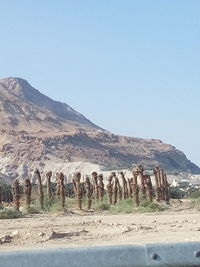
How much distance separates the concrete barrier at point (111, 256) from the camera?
2967 millimetres

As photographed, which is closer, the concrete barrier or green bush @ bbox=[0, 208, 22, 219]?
the concrete barrier

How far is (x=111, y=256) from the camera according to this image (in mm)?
3160

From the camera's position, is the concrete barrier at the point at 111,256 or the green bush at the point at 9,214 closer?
the concrete barrier at the point at 111,256

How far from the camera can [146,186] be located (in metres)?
45.6

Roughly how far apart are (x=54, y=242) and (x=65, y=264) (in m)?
13.0

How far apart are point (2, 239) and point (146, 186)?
98.8 feet

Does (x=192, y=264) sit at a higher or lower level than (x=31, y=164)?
lower

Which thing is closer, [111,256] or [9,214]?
[111,256]

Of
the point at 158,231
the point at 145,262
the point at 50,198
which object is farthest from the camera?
the point at 50,198

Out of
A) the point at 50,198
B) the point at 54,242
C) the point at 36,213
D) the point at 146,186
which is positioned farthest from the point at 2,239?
the point at 146,186

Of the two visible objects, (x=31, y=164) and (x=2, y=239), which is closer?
(x=2, y=239)

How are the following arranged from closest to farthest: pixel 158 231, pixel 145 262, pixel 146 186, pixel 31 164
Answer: pixel 145 262, pixel 158 231, pixel 146 186, pixel 31 164

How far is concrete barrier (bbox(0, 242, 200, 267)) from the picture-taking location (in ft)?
9.73

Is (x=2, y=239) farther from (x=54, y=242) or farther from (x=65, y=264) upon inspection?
(x=65, y=264)
